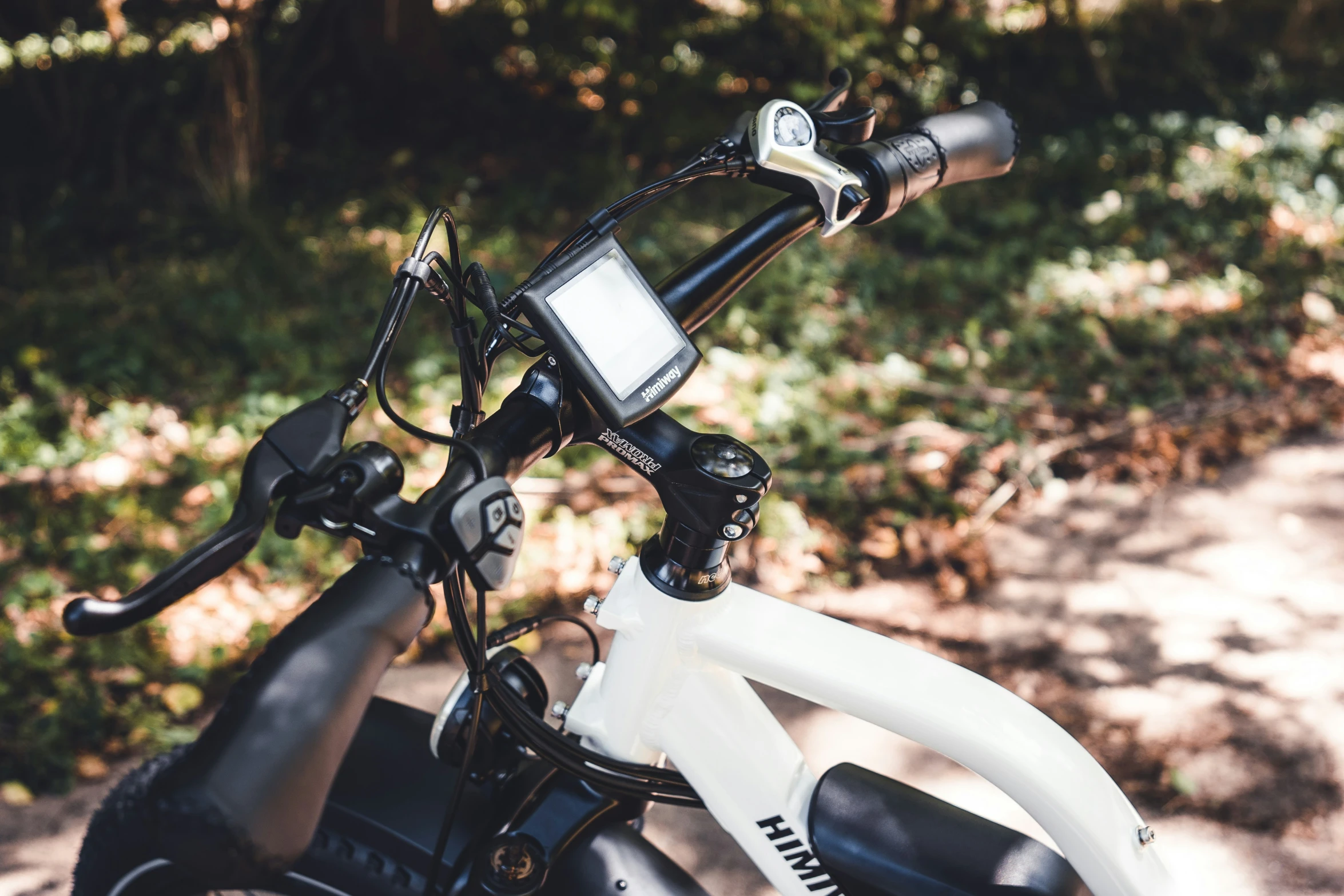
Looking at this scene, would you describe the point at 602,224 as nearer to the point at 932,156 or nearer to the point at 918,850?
the point at 932,156

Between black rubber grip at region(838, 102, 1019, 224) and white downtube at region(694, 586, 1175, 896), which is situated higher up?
black rubber grip at region(838, 102, 1019, 224)

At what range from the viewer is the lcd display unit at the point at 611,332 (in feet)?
2.92

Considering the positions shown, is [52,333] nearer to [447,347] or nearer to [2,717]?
[447,347]

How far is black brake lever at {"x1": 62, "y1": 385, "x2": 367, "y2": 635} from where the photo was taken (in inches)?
28.1

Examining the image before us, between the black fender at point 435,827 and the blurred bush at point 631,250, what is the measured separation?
1.54 m

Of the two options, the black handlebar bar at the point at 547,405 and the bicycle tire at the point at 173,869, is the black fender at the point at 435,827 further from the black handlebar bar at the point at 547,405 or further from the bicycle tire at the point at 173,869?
the black handlebar bar at the point at 547,405

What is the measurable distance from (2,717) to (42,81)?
4.95 m

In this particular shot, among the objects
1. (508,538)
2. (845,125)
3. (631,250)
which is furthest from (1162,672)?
(631,250)

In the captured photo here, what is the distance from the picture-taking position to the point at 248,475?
772 mm

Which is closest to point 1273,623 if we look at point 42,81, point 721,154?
point 721,154

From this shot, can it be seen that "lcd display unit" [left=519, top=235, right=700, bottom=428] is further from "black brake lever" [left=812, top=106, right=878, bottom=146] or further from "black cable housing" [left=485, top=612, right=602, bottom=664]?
"black cable housing" [left=485, top=612, right=602, bottom=664]

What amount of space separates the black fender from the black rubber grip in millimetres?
986

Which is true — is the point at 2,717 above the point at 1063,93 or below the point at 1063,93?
below

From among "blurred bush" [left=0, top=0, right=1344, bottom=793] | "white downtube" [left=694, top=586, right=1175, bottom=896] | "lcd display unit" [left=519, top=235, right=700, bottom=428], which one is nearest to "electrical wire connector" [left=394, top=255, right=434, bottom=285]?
"lcd display unit" [left=519, top=235, right=700, bottom=428]
